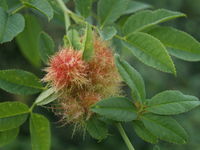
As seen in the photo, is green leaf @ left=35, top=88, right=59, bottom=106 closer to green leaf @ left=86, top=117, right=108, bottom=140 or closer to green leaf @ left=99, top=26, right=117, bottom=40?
green leaf @ left=86, top=117, right=108, bottom=140

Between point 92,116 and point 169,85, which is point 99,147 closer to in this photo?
point 169,85

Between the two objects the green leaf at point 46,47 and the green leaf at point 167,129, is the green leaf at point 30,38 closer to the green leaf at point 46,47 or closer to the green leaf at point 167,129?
the green leaf at point 46,47

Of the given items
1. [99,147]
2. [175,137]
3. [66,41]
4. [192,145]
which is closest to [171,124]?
[175,137]

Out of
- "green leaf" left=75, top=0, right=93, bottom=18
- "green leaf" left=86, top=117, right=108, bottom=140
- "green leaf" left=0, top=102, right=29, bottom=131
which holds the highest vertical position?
"green leaf" left=75, top=0, right=93, bottom=18

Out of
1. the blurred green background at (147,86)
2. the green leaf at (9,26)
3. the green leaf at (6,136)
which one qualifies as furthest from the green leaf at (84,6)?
the blurred green background at (147,86)

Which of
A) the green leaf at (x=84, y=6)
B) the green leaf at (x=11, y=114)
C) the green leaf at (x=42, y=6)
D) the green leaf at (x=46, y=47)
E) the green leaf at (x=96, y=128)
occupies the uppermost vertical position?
the green leaf at (x=42, y=6)

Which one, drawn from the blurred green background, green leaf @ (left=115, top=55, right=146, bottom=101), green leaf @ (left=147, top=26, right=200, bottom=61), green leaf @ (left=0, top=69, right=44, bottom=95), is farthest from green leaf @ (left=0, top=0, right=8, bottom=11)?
the blurred green background

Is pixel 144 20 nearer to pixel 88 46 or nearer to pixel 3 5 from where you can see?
pixel 88 46
